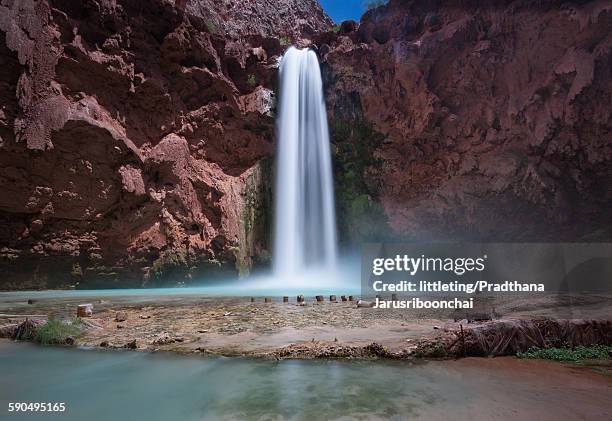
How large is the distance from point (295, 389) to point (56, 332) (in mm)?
4168

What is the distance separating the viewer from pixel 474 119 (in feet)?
66.8

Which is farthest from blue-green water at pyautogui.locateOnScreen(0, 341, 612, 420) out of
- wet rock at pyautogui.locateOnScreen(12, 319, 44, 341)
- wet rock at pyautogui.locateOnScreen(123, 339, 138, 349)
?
wet rock at pyautogui.locateOnScreen(12, 319, 44, 341)

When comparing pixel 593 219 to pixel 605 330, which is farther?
pixel 593 219

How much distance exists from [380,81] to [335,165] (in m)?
5.44

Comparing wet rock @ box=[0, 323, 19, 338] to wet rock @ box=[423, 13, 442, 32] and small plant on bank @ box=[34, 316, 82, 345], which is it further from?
wet rock @ box=[423, 13, 442, 32]

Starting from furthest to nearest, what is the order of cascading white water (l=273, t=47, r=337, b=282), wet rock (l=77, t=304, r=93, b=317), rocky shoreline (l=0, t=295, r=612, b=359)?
cascading white water (l=273, t=47, r=337, b=282) < wet rock (l=77, t=304, r=93, b=317) < rocky shoreline (l=0, t=295, r=612, b=359)

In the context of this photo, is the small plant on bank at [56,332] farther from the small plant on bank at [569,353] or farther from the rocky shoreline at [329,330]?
the small plant on bank at [569,353]

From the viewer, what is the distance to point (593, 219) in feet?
64.9

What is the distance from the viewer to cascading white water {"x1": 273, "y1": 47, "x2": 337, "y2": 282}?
2120 centimetres

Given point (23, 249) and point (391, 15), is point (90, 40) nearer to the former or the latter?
point (23, 249)

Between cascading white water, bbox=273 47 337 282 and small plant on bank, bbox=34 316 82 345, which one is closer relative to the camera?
small plant on bank, bbox=34 316 82 345

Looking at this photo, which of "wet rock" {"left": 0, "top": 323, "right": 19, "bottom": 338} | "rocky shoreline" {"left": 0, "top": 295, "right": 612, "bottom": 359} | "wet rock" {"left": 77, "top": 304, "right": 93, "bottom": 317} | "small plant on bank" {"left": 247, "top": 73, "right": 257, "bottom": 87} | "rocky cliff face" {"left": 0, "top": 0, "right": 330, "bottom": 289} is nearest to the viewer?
"rocky shoreline" {"left": 0, "top": 295, "right": 612, "bottom": 359}

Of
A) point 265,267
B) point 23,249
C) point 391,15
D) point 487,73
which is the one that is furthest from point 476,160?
point 23,249

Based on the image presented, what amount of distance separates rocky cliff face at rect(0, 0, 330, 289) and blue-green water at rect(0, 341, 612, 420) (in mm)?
13848
